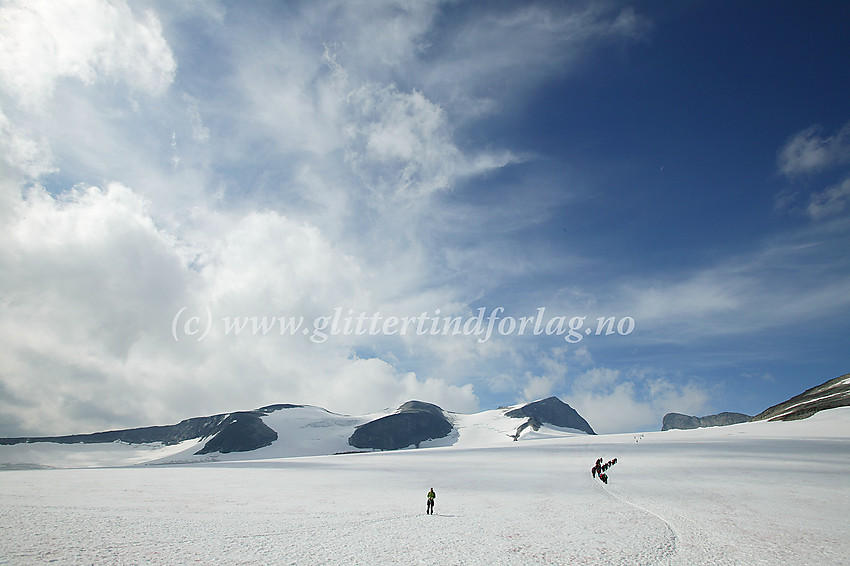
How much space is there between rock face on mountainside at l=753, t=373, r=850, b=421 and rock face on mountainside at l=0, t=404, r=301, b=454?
143 m

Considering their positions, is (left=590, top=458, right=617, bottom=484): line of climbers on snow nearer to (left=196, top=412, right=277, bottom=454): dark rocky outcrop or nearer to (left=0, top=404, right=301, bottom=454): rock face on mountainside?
(left=196, top=412, right=277, bottom=454): dark rocky outcrop

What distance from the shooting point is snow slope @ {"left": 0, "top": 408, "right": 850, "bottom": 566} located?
40.4 ft

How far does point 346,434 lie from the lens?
150500mm

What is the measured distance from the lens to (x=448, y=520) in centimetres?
1780

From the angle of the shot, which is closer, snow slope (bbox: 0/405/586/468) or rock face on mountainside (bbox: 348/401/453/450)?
snow slope (bbox: 0/405/586/468)

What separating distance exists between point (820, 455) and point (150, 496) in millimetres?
59965

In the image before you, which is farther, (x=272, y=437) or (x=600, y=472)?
(x=272, y=437)

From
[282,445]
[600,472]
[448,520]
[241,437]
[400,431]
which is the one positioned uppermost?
[448,520]

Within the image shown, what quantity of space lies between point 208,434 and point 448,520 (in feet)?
569

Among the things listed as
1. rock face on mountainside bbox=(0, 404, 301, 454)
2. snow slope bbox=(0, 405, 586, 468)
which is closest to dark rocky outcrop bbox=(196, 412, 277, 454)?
rock face on mountainside bbox=(0, 404, 301, 454)

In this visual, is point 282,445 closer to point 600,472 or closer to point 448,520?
point 600,472

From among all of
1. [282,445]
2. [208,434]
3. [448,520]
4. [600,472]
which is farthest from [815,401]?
[208,434]

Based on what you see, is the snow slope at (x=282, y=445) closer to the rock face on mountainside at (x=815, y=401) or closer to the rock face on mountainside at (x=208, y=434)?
the rock face on mountainside at (x=208, y=434)

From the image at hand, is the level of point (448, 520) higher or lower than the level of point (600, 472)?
higher
